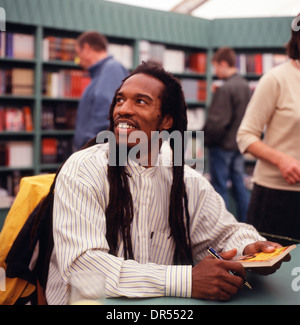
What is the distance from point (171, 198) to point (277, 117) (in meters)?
0.66

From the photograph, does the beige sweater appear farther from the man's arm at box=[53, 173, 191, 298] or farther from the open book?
the man's arm at box=[53, 173, 191, 298]

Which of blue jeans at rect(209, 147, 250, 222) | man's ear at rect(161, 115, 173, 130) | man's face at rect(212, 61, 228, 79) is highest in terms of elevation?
man's face at rect(212, 61, 228, 79)

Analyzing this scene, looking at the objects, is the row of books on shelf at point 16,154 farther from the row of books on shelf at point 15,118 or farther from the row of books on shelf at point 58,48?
the row of books on shelf at point 58,48

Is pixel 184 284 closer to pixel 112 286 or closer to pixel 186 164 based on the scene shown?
pixel 112 286

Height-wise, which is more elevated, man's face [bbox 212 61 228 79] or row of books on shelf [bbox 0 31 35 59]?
row of books on shelf [bbox 0 31 35 59]

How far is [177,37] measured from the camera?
4836 mm

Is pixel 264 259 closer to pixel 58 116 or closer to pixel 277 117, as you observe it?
pixel 277 117

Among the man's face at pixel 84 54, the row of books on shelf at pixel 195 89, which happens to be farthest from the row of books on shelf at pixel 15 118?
the row of books on shelf at pixel 195 89

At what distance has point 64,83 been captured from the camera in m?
4.30

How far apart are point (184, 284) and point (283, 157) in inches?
32.5

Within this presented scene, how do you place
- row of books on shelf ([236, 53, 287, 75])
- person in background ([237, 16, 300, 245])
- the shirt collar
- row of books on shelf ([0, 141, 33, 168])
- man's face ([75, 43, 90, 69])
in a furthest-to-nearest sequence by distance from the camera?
row of books on shelf ([236, 53, 287, 75])
row of books on shelf ([0, 141, 33, 168])
man's face ([75, 43, 90, 69])
person in background ([237, 16, 300, 245])
the shirt collar

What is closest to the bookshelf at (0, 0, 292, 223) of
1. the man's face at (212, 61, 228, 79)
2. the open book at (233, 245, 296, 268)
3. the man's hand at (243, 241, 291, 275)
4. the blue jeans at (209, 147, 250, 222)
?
the man's face at (212, 61, 228, 79)

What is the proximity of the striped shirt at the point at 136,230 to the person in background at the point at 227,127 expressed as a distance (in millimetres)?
2363

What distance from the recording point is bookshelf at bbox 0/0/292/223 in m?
4.07
